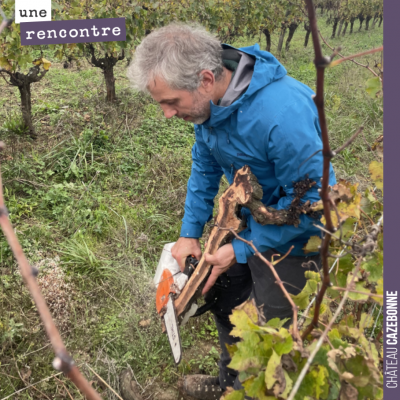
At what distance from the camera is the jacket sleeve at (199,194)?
7.03ft

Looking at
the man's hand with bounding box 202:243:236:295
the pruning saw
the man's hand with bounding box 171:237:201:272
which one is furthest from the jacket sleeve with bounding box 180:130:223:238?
the man's hand with bounding box 202:243:236:295

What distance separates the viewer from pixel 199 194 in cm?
219

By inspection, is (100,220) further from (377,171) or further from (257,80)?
(377,171)

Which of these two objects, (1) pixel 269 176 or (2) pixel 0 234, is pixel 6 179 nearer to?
(2) pixel 0 234

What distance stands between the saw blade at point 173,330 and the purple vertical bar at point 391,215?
4.11ft

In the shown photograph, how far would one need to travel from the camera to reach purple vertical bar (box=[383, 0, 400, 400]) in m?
0.54

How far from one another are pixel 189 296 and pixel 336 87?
712cm

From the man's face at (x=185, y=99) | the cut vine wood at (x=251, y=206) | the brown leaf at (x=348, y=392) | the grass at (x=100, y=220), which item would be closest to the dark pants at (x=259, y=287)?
the cut vine wood at (x=251, y=206)

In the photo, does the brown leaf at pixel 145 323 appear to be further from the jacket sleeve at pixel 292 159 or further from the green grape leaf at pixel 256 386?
the green grape leaf at pixel 256 386

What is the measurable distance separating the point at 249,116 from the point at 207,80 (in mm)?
275

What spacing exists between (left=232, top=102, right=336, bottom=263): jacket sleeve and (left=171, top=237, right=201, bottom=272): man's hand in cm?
55

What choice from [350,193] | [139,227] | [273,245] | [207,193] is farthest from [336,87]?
[350,193]

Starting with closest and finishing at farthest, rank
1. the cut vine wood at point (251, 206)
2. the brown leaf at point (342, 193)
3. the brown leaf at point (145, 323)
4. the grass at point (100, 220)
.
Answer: the brown leaf at point (342, 193) < the cut vine wood at point (251, 206) < the grass at point (100, 220) < the brown leaf at point (145, 323)

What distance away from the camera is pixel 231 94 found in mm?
1604
